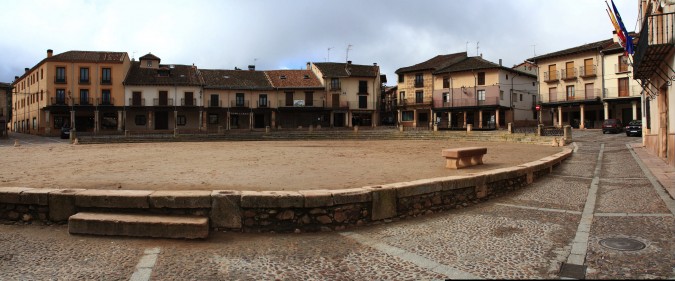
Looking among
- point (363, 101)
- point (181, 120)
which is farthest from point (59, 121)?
point (363, 101)

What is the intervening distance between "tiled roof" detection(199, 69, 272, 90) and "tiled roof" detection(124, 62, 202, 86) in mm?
1394

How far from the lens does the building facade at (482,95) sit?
46.1m

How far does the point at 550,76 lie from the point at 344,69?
952 inches

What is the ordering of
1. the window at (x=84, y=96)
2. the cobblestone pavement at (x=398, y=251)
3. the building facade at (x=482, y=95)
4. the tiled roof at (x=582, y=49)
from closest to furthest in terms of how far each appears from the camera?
1. the cobblestone pavement at (x=398, y=251)
2. the tiled roof at (x=582, y=49)
3. the window at (x=84, y=96)
4. the building facade at (x=482, y=95)

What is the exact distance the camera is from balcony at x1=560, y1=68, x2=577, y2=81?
135 ft

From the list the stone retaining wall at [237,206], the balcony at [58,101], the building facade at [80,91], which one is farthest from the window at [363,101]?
the stone retaining wall at [237,206]

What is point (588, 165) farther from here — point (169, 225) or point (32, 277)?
point (32, 277)

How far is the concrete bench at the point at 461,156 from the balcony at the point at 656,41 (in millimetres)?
5484

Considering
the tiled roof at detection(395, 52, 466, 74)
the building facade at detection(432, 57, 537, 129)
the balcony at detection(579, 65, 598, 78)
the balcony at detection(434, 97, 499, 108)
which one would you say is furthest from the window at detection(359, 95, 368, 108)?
the balcony at detection(579, 65, 598, 78)

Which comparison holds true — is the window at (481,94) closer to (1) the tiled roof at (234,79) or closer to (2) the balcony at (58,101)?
(1) the tiled roof at (234,79)

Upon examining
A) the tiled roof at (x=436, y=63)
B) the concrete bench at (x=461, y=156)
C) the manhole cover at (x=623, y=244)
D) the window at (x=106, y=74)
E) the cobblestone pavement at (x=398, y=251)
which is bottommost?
the cobblestone pavement at (x=398, y=251)

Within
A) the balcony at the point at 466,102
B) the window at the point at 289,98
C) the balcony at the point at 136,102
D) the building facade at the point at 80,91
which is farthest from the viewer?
the window at the point at 289,98

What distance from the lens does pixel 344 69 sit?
53.7 m

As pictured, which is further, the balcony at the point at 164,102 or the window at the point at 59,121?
the balcony at the point at 164,102
